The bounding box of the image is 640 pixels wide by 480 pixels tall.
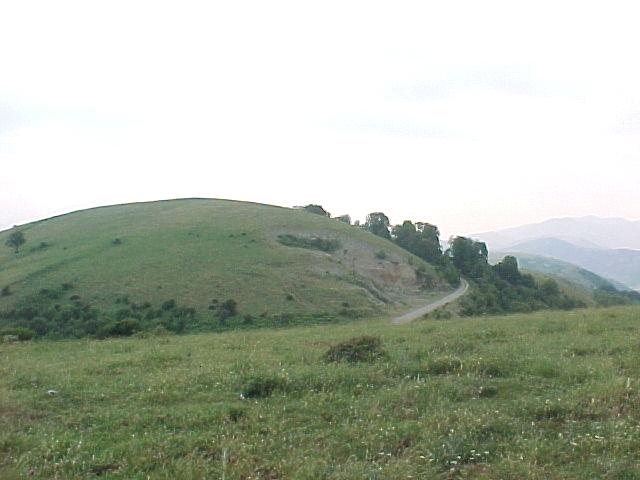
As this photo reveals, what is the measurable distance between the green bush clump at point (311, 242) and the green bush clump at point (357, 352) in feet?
230

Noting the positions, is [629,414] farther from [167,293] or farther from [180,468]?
[167,293]

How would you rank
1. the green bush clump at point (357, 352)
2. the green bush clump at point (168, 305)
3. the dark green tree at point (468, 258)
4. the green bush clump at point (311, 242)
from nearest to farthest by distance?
1. the green bush clump at point (357, 352)
2. the green bush clump at point (168, 305)
3. the green bush clump at point (311, 242)
4. the dark green tree at point (468, 258)

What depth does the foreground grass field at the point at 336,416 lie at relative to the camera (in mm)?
7355

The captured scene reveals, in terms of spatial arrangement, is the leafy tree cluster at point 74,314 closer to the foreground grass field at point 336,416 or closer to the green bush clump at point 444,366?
the foreground grass field at point 336,416

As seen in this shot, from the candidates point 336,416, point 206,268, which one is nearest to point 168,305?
point 206,268

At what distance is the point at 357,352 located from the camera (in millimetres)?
14562

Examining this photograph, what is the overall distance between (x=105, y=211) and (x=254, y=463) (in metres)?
112

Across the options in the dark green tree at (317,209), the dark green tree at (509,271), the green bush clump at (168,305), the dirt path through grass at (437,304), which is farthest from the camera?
the dark green tree at (317,209)

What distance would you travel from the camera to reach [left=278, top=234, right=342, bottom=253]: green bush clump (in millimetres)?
86381

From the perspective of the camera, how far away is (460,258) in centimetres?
10712

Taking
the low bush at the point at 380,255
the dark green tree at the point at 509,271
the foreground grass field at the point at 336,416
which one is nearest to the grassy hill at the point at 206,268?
the low bush at the point at 380,255

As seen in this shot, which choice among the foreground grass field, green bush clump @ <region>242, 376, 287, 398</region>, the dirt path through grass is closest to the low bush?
the dirt path through grass

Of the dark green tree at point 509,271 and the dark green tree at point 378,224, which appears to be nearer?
the dark green tree at point 509,271

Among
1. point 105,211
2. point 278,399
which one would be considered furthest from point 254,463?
point 105,211
